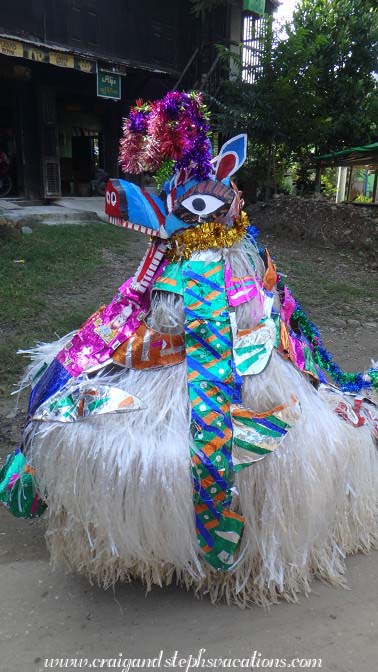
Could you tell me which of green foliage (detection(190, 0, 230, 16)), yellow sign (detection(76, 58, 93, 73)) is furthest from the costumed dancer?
green foliage (detection(190, 0, 230, 16))

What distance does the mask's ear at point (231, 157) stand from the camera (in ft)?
5.14

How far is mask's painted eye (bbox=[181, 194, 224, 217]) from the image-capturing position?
5.04 feet

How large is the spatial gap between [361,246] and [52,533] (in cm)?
805

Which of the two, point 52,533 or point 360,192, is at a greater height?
point 360,192

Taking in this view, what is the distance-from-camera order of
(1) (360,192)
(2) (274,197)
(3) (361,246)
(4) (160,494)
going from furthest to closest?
(1) (360,192) < (2) (274,197) < (3) (361,246) < (4) (160,494)

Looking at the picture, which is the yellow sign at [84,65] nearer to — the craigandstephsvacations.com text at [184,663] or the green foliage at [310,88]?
the green foliage at [310,88]

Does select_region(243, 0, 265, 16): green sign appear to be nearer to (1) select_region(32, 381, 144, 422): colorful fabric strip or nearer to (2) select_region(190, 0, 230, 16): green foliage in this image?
(2) select_region(190, 0, 230, 16): green foliage

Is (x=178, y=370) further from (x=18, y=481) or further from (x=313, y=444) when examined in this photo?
(x=18, y=481)

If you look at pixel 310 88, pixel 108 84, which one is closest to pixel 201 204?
pixel 108 84

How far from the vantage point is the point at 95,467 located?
138 cm

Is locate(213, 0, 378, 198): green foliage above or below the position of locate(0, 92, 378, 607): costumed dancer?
above

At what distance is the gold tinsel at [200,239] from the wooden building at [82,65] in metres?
8.43

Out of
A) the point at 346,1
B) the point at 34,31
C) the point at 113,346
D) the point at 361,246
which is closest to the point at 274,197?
the point at 361,246

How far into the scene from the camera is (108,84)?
9.69m
